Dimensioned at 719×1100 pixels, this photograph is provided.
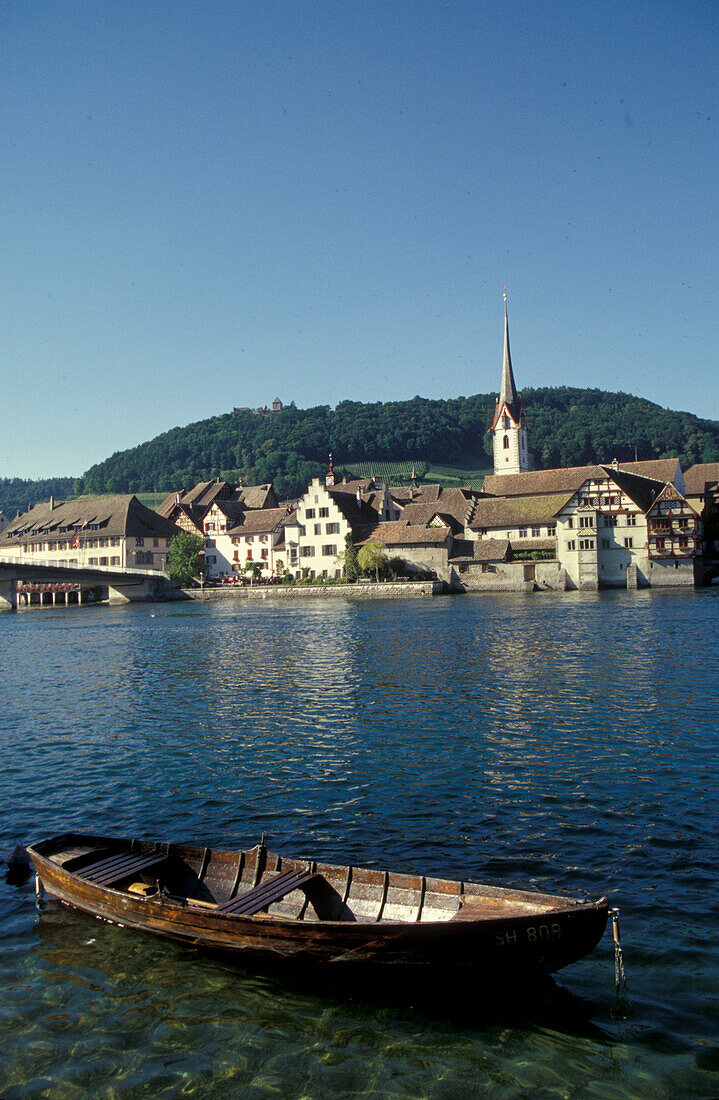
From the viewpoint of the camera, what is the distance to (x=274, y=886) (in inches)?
454

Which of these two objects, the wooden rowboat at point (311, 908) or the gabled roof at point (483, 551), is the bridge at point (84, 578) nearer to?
the gabled roof at point (483, 551)

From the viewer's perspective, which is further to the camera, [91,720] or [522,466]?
[522,466]

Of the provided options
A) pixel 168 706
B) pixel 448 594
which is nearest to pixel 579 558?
pixel 448 594

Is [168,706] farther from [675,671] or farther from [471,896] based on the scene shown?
[471,896]

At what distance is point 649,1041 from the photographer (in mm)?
9297

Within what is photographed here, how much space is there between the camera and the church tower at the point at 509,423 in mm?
147250

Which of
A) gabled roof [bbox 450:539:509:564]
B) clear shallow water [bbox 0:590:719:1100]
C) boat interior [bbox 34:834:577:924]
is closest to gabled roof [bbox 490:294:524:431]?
gabled roof [bbox 450:539:509:564]

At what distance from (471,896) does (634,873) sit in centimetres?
411

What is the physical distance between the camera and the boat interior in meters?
10.5

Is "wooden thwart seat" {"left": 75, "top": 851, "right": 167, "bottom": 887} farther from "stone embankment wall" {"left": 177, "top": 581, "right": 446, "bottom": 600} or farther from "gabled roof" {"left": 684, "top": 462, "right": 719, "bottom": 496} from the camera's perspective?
"gabled roof" {"left": 684, "top": 462, "right": 719, "bottom": 496}

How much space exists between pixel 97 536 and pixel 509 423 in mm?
70930

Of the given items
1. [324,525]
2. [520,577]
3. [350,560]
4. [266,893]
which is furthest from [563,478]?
[266,893]

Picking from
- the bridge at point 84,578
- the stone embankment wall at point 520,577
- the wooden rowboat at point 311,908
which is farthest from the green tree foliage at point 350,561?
the wooden rowboat at point 311,908

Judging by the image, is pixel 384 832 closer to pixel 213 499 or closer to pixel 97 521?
pixel 97 521
